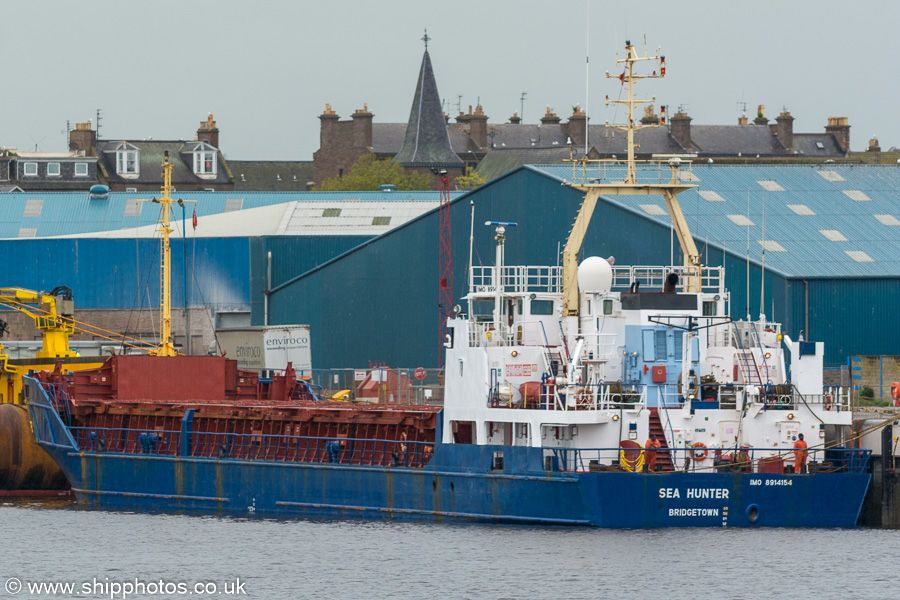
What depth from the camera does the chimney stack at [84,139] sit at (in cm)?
13462

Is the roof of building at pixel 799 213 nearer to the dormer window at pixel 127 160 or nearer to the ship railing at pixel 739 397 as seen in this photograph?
the ship railing at pixel 739 397

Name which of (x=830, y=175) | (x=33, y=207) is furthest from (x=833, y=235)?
(x=33, y=207)

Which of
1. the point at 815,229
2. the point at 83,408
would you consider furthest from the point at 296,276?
the point at 83,408

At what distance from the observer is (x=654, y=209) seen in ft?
215

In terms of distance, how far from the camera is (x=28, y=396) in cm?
5250

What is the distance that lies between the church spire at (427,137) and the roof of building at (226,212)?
150 ft

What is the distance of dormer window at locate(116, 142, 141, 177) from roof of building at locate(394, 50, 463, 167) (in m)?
21.7

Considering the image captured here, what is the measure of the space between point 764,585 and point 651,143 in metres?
116

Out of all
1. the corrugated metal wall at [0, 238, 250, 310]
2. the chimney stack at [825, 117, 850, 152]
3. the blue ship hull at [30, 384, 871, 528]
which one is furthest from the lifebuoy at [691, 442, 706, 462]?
the chimney stack at [825, 117, 850, 152]

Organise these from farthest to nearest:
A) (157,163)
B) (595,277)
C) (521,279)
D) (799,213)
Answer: (157,163), (799,213), (521,279), (595,277)

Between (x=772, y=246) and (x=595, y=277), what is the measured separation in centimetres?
2496

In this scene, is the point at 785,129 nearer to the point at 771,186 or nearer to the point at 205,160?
the point at 205,160

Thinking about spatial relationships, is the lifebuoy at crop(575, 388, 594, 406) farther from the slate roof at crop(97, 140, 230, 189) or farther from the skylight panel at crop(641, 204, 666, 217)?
the slate roof at crop(97, 140, 230, 189)

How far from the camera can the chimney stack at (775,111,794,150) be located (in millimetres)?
152625
